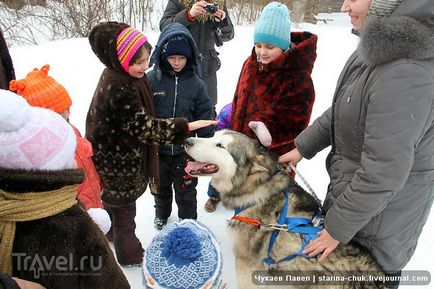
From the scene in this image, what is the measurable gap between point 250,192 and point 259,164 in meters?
0.18

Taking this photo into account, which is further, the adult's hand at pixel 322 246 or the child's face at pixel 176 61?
the child's face at pixel 176 61

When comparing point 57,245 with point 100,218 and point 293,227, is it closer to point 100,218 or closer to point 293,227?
point 100,218

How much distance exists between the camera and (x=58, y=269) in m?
1.06

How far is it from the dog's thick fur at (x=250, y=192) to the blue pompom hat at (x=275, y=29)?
698mm

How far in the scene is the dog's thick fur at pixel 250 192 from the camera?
1.90m

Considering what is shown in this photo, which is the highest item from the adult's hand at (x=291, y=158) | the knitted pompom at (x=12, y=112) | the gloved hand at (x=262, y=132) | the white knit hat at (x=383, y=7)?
the white knit hat at (x=383, y=7)

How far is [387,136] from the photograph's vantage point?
1.24 m

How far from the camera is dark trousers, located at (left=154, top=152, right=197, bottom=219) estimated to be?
2.74 metres

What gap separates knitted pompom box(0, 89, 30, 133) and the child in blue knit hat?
1.51 meters

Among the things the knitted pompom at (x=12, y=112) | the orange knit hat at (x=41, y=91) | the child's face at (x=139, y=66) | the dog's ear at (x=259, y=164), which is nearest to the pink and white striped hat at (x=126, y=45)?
the child's face at (x=139, y=66)

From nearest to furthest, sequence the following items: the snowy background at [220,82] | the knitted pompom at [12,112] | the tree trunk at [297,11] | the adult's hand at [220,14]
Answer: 1. the knitted pompom at [12,112]
2. the snowy background at [220,82]
3. the adult's hand at [220,14]
4. the tree trunk at [297,11]

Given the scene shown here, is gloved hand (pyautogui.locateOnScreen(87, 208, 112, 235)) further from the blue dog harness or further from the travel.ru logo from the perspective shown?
the blue dog harness

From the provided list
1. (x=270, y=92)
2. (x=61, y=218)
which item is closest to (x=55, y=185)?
(x=61, y=218)

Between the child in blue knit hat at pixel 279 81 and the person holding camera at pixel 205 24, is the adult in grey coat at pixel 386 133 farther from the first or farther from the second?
the person holding camera at pixel 205 24
